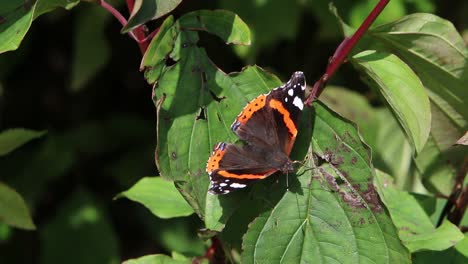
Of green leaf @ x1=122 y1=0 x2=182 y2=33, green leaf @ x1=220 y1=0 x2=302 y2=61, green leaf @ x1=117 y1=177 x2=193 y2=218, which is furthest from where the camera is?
green leaf @ x1=220 y1=0 x2=302 y2=61

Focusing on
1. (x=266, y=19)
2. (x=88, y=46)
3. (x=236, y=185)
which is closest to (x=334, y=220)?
(x=236, y=185)

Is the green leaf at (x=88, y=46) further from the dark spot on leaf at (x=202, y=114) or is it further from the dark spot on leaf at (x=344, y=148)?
the dark spot on leaf at (x=344, y=148)

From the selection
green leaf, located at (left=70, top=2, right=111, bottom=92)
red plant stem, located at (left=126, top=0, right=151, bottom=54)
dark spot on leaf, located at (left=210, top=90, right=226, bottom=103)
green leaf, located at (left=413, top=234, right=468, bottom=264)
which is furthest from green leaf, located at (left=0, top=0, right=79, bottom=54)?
green leaf, located at (left=70, top=2, right=111, bottom=92)

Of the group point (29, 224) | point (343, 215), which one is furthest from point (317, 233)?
point (29, 224)

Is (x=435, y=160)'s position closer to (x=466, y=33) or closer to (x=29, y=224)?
(x=29, y=224)

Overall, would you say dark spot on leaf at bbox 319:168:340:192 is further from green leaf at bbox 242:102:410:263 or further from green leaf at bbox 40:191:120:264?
green leaf at bbox 40:191:120:264

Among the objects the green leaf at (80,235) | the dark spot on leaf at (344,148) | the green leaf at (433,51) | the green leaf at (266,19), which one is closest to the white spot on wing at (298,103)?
the dark spot on leaf at (344,148)
